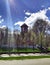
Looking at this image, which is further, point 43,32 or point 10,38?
point 43,32

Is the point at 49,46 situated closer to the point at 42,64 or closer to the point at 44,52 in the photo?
the point at 44,52

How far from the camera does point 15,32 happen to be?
41.6 feet

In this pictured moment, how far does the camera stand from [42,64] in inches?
311

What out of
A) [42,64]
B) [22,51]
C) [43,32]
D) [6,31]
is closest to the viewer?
[42,64]

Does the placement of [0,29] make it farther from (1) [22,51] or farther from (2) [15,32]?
(1) [22,51]

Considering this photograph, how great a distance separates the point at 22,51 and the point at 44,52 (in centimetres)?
128

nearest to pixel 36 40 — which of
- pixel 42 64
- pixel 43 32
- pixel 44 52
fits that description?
pixel 43 32

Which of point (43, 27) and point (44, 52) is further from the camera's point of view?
point (43, 27)

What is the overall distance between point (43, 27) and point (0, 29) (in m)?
2.60

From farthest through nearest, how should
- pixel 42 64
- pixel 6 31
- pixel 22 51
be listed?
pixel 6 31, pixel 22 51, pixel 42 64

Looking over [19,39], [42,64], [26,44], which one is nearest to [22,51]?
[26,44]

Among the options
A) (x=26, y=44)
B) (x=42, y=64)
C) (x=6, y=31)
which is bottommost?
(x=42, y=64)

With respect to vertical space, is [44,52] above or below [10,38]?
below

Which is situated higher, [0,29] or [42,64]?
[0,29]
